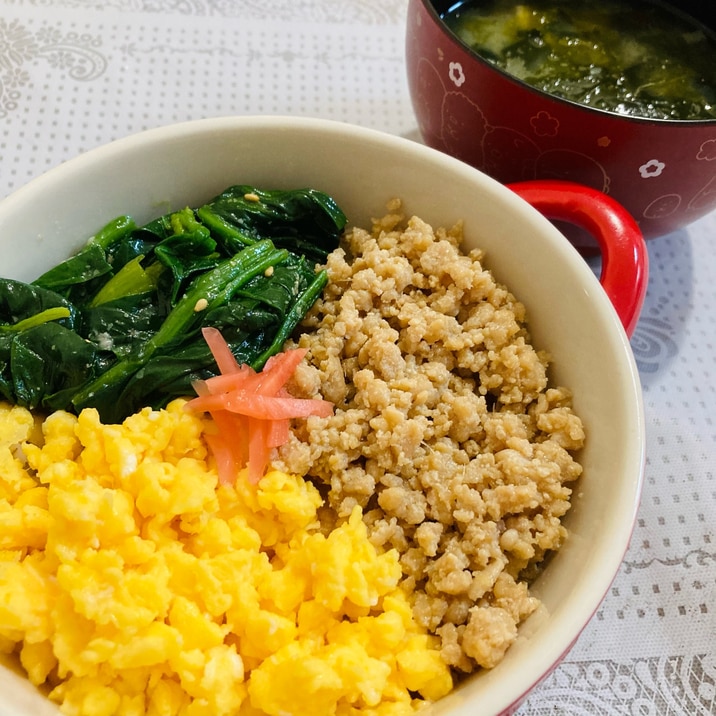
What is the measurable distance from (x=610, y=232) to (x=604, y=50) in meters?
0.68

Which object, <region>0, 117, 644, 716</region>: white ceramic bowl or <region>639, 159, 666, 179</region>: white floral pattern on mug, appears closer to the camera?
<region>0, 117, 644, 716</region>: white ceramic bowl

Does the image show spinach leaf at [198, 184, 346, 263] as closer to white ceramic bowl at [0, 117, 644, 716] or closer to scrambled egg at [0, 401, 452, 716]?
white ceramic bowl at [0, 117, 644, 716]

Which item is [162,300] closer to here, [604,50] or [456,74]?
[456,74]

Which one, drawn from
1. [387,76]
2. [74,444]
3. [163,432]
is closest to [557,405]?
[163,432]

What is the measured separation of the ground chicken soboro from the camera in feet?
3.92

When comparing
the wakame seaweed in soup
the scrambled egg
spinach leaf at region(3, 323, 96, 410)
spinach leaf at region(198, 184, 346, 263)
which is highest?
the wakame seaweed in soup

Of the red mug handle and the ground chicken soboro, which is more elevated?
the red mug handle

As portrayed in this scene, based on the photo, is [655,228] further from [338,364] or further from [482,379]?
[338,364]

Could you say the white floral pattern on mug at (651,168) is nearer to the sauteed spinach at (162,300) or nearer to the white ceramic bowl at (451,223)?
the white ceramic bowl at (451,223)

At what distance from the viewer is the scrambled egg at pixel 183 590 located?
41.7 inches

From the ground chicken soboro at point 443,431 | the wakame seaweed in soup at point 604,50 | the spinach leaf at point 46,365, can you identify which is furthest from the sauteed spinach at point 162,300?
the wakame seaweed in soup at point 604,50

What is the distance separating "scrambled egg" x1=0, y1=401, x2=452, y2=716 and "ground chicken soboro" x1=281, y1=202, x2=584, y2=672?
67 mm

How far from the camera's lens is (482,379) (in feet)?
4.60

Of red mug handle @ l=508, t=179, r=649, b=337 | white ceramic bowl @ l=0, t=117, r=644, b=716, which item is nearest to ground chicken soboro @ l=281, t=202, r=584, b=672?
white ceramic bowl @ l=0, t=117, r=644, b=716
